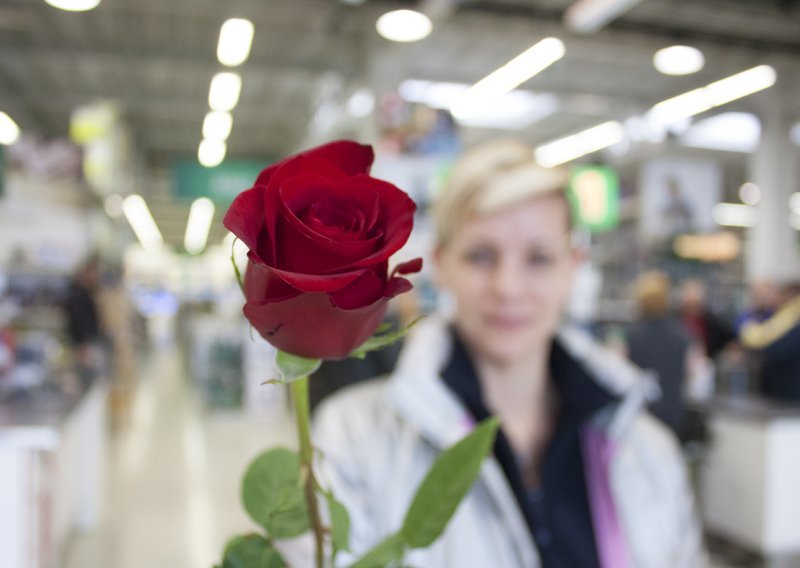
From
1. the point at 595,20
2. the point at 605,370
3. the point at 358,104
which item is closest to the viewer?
the point at 605,370

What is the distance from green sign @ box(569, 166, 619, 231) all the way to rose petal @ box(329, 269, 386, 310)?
34.2 feet

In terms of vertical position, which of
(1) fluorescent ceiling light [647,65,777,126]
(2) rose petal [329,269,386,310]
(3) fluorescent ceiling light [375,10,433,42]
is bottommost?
(2) rose petal [329,269,386,310]

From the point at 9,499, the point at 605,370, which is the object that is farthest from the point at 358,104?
the point at 605,370

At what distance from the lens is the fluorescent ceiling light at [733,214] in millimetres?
19812

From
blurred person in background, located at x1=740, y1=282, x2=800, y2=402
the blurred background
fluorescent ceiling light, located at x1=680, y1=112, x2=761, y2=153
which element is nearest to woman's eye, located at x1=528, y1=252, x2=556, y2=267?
the blurred background

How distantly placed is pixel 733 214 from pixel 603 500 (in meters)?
21.1

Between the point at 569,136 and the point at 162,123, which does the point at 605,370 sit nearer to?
the point at 569,136

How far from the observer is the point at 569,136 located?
46.4 feet

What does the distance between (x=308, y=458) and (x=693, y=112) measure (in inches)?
480

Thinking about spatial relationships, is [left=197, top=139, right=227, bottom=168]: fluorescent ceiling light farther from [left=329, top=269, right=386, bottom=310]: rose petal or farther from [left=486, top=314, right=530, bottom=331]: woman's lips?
[left=329, top=269, right=386, bottom=310]: rose petal

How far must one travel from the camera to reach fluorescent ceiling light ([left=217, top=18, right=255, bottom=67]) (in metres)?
7.95

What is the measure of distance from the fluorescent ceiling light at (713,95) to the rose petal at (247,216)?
10.5 m

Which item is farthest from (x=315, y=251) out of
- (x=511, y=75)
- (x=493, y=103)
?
(x=493, y=103)

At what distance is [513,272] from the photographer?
120cm
